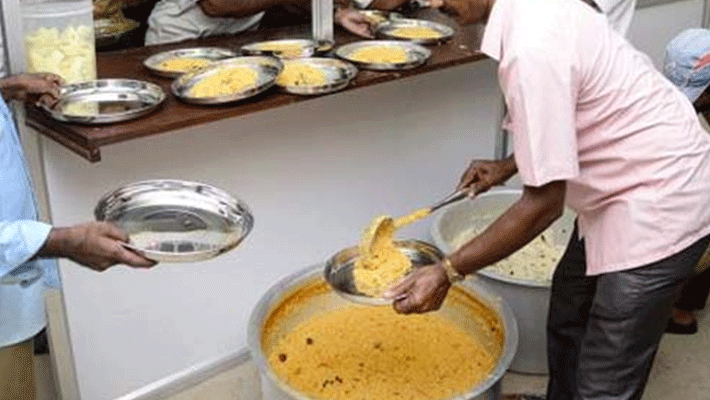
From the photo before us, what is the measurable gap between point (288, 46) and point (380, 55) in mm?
280

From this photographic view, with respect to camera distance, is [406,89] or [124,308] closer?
[124,308]

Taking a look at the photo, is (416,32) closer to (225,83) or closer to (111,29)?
(225,83)

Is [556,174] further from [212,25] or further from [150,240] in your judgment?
[212,25]

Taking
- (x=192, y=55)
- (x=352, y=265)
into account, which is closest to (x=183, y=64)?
(x=192, y=55)

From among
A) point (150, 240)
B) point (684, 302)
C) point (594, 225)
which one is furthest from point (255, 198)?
point (684, 302)

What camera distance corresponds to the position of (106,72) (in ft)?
6.79

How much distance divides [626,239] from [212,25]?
157 centimetres

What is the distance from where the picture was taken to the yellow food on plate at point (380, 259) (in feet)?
5.70

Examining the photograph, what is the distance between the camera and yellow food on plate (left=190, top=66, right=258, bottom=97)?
1.90 meters

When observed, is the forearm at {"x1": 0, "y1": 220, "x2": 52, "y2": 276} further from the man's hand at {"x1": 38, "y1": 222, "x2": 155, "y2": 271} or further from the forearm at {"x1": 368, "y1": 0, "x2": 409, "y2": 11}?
the forearm at {"x1": 368, "y1": 0, "x2": 409, "y2": 11}

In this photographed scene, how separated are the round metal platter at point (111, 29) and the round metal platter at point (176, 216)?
1.09 metres

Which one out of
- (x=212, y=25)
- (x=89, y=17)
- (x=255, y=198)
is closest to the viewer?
(x=89, y=17)

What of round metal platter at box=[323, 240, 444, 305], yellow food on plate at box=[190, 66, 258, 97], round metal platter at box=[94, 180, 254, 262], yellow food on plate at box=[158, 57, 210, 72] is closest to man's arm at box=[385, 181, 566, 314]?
round metal platter at box=[323, 240, 444, 305]

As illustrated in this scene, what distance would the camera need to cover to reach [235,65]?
2.07 metres
